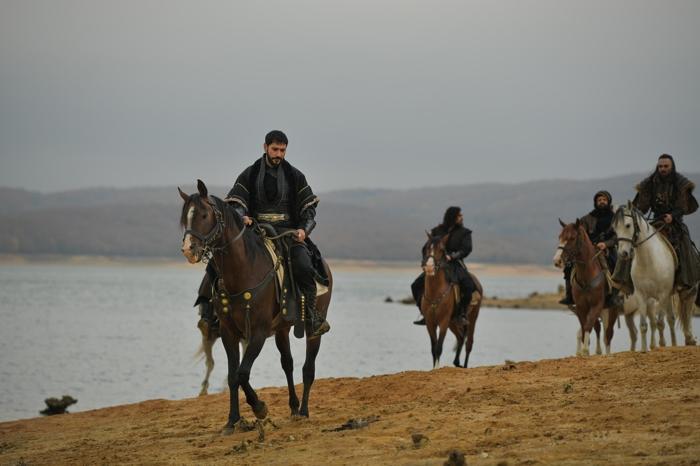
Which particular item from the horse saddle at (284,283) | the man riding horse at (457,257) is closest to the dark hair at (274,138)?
the horse saddle at (284,283)

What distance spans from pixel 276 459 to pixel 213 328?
29.0 feet

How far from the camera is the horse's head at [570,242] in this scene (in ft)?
57.5

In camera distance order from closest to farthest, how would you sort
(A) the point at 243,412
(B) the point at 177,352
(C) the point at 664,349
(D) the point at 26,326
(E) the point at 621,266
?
1. (A) the point at 243,412
2. (C) the point at 664,349
3. (E) the point at 621,266
4. (B) the point at 177,352
5. (D) the point at 26,326

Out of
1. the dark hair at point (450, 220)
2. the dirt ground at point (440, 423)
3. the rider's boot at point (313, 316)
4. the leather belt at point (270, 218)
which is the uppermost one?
the dark hair at point (450, 220)

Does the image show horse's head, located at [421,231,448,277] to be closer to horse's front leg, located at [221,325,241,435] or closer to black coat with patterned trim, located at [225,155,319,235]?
black coat with patterned trim, located at [225,155,319,235]

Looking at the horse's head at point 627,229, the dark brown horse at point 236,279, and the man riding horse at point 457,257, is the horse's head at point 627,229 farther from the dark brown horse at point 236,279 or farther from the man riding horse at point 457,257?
the dark brown horse at point 236,279

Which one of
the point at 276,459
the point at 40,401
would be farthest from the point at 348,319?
the point at 276,459

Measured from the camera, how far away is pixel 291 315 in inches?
459

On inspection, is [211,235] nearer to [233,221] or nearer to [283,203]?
[233,221]

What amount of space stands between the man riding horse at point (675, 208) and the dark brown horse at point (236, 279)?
847cm

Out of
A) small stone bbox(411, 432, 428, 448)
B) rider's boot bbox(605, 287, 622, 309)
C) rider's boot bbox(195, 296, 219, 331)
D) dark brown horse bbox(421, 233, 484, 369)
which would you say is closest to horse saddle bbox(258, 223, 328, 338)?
small stone bbox(411, 432, 428, 448)

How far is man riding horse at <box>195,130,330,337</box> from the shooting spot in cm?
1178

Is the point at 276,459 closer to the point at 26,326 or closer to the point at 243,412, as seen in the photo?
the point at 243,412

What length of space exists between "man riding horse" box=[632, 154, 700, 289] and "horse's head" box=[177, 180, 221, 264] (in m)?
9.42
